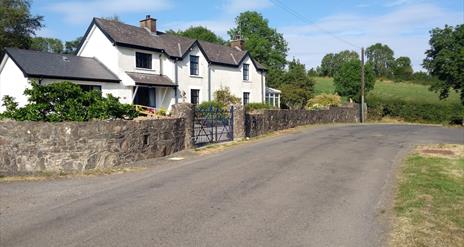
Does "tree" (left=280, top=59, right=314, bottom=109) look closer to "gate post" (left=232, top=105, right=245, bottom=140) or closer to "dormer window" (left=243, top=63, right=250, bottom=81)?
"dormer window" (left=243, top=63, right=250, bottom=81)

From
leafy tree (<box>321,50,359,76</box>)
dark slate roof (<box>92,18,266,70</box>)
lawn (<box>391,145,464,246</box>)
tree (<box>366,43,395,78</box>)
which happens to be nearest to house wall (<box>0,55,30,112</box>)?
dark slate roof (<box>92,18,266,70</box>)

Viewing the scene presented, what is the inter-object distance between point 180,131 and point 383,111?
35450 millimetres

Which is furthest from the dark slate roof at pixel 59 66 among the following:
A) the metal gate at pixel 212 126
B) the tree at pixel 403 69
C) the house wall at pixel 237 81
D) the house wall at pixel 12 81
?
the tree at pixel 403 69

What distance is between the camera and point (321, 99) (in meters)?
44.0

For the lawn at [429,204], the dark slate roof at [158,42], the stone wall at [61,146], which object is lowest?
the lawn at [429,204]

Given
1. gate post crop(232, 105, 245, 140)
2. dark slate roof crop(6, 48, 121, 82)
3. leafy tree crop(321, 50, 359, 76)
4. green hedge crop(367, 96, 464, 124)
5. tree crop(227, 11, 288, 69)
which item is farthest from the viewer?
leafy tree crop(321, 50, 359, 76)

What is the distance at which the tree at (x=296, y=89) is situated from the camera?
51.7m

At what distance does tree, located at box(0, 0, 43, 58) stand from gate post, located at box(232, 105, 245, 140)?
31.0 metres

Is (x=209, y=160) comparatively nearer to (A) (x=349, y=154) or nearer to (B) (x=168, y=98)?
(A) (x=349, y=154)

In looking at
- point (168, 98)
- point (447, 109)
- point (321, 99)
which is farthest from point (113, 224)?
point (447, 109)

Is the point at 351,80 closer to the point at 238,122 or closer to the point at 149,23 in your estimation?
the point at 149,23

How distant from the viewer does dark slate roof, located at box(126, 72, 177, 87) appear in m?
30.1

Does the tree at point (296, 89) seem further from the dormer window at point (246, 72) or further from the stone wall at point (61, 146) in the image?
the stone wall at point (61, 146)

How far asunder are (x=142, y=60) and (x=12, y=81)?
9375mm
